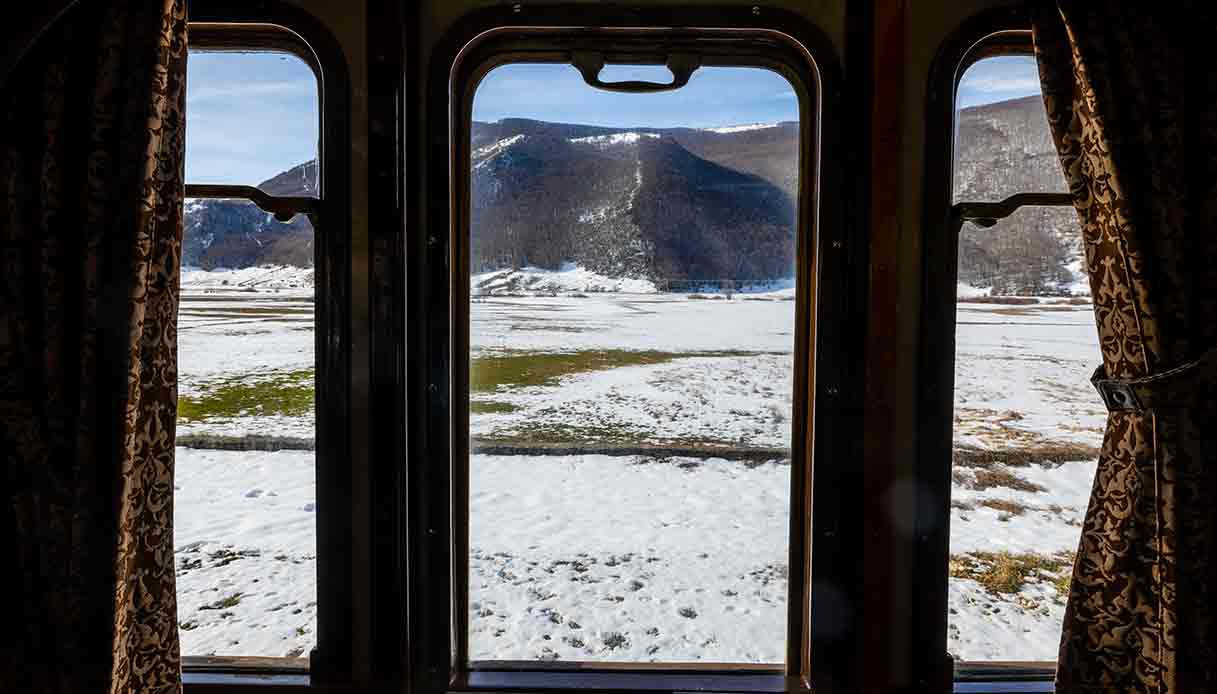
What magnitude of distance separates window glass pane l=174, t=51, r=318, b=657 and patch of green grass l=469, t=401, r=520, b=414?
0.35 metres

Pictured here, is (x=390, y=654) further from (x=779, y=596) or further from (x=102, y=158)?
(x=102, y=158)

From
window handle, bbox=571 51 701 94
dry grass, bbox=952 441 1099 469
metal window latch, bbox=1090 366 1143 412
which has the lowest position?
dry grass, bbox=952 441 1099 469

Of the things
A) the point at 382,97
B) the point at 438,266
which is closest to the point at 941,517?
the point at 438,266

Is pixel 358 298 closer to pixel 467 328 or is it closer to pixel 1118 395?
pixel 467 328

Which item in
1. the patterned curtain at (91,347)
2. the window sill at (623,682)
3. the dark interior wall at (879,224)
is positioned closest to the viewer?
the patterned curtain at (91,347)

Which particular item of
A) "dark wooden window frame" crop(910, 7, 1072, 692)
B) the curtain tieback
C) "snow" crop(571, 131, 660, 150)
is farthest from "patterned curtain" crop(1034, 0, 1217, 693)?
"snow" crop(571, 131, 660, 150)

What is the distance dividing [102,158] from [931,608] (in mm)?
1822

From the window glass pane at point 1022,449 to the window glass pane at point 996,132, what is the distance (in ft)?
0.48

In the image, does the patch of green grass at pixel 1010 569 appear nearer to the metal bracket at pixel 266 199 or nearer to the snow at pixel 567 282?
the snow at pixel 567 282

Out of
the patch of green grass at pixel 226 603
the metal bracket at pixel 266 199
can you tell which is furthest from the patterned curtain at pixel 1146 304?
the patch of green grass at pixel 226 603

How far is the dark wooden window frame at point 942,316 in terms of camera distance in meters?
1.32

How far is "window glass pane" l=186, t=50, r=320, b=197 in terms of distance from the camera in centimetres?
136

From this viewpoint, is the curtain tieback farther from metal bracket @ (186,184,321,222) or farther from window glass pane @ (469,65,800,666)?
metal bracket @ (186,184,321,222)

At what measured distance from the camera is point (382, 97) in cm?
131
